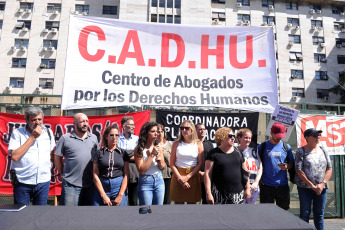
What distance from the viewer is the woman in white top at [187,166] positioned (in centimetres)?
371

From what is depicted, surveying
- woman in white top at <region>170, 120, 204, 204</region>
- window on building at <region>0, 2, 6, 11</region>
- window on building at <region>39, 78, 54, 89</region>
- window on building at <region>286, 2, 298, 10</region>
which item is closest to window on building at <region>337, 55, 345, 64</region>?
window on building at <region>286, 2, 298, 10</region>

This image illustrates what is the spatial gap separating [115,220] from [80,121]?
2.11 m

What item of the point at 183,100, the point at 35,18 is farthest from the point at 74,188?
the point at 35,18

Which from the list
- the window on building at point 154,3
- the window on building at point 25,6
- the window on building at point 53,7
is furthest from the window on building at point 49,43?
the window on building at point 154,3

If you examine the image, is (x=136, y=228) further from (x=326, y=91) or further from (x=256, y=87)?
(x=326, y=91)

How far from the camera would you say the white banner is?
223 inches

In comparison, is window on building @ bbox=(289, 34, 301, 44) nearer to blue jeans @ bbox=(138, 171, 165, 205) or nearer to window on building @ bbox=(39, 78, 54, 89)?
window on building @ bbox=(39, 78, 54, 89)

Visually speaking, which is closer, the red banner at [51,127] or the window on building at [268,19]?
the red banner at [51,127]

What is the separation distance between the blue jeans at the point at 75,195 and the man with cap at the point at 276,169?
2.60 m

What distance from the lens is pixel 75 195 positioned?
10.9 feet

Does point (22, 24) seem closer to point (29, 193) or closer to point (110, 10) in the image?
point (110, 10)

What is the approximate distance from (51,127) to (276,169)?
4.29m

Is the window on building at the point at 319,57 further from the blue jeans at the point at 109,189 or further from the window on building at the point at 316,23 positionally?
the blue jeans at the point at 109,189

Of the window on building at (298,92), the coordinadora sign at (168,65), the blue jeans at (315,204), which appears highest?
the window on building at (298,92)
